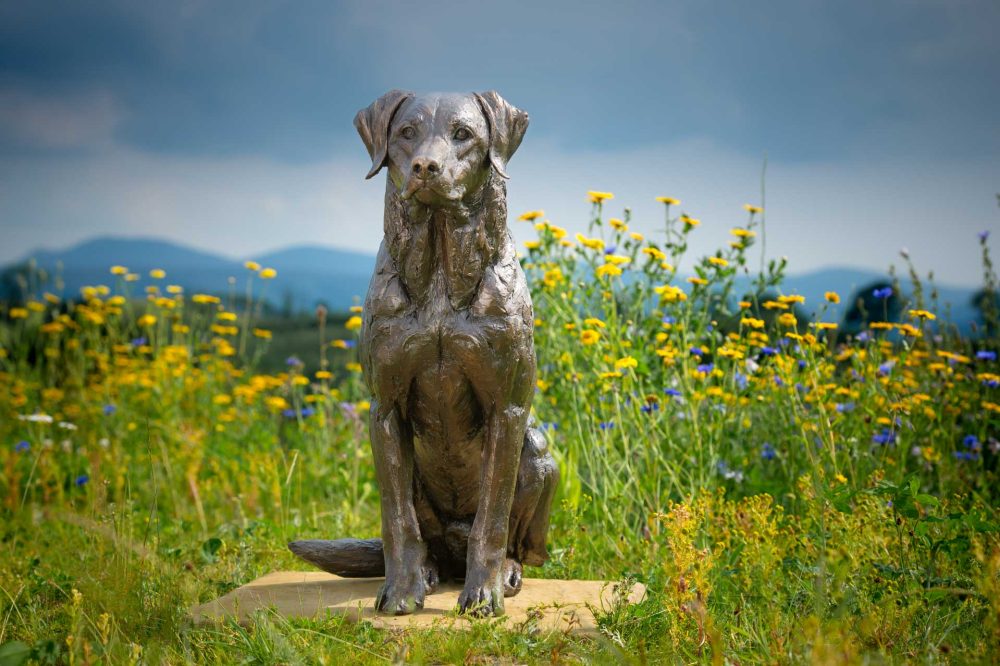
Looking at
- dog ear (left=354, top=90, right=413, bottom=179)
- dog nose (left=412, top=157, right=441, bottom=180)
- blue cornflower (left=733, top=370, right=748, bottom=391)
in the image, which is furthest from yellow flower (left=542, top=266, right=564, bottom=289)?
dog nose (left=412, top=157, right=441, bottom=180)

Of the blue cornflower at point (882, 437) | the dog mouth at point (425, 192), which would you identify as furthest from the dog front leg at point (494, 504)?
the blue cornflower at point (882, 437)

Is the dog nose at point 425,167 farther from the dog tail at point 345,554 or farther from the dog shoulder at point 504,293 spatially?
the dog tail at point 345,554

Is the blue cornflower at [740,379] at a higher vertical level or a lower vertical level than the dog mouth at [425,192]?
lower

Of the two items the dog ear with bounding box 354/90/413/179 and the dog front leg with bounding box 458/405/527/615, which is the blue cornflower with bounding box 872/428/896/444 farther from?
the dog ear with bounding box 354/90/413/179

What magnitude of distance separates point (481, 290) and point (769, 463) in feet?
9.58

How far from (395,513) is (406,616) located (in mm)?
387

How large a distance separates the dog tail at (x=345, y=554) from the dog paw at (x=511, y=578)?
0.53 m

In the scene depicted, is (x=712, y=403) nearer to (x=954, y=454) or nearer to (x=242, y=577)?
(x=954, y=454)

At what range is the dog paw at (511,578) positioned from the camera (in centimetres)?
386

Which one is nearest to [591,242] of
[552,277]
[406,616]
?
[552,277]

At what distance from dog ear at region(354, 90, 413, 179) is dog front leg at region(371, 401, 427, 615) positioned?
3.10ft

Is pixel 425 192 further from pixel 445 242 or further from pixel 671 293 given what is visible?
pixel 671 293

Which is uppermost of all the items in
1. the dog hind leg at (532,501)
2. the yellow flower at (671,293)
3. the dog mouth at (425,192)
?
the dog mouth at (425,192)

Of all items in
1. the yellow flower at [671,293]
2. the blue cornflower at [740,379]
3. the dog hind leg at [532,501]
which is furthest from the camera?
the blue cornflower at [740,379]
